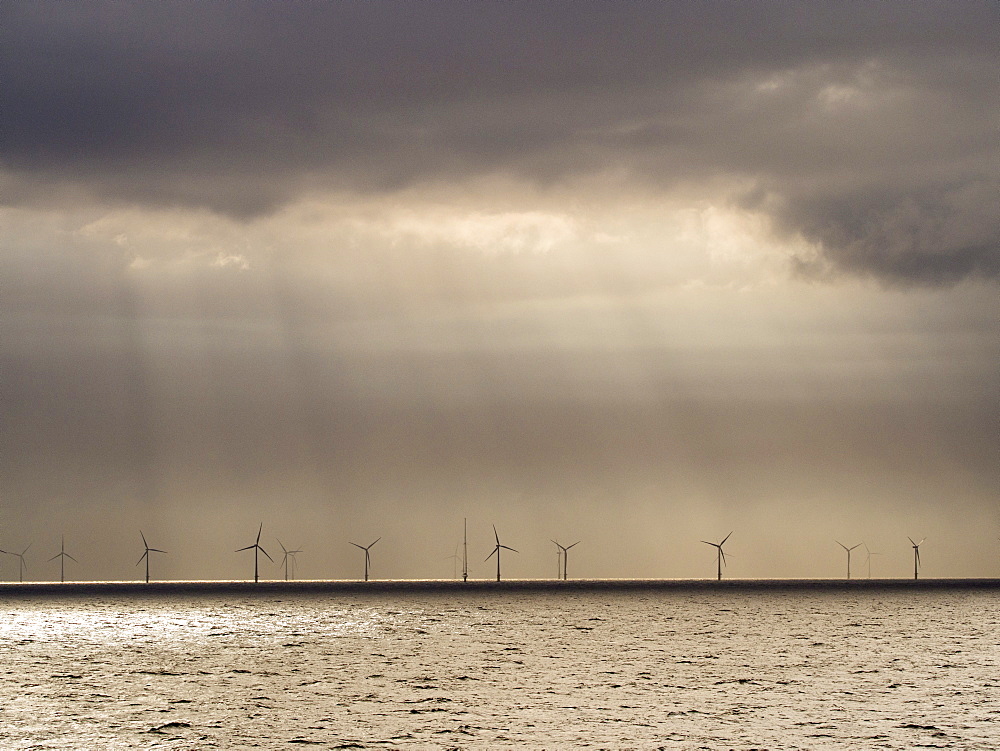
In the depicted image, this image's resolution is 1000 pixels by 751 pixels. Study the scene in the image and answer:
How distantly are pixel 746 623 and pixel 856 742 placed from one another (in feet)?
338

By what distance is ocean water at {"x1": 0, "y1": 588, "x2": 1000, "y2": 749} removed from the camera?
165ft

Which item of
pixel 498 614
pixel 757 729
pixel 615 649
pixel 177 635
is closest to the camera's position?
pixel 757 729

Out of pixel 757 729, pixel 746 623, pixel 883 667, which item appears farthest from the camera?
pixel 746 623

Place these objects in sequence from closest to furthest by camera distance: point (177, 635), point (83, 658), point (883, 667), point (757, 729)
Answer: point (757, 729) < point (883, 667) < point (83, 658) < point (177, 635)

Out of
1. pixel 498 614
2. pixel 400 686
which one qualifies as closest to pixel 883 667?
pixel 400 686

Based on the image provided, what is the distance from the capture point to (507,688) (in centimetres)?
6944

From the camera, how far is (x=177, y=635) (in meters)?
132

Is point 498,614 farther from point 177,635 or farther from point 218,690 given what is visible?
point 218,690

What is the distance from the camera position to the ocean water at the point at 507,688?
50.4 m

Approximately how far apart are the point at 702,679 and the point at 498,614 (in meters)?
115

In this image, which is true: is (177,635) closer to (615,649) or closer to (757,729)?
(615,649)

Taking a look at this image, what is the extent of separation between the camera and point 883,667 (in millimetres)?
82875

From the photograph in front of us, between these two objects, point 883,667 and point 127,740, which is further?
point 883,667

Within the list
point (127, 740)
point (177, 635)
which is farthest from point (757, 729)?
point (177, 635)
